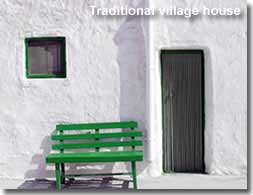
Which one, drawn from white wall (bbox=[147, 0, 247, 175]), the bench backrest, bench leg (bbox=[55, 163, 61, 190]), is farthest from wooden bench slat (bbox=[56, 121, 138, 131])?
bench leg (bbox=[55, 163, 61, 190])

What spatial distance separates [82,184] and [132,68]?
5.93ft

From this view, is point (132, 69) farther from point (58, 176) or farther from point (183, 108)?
point (58, 176)

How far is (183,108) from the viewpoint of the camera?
678 centimetres

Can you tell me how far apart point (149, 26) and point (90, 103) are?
1399 mm

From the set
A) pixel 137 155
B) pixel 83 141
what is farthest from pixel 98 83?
pixel 137 155

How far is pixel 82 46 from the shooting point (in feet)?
21.9

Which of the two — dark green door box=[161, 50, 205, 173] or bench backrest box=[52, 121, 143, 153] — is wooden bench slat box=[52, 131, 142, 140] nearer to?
bench backrest box=[52, 121, 143, 153]

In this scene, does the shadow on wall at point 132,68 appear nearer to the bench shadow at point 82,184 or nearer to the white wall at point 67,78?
the white wall at point 67,78

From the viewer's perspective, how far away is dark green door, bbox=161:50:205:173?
6762mm

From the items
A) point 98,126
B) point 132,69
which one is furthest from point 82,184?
point 132,69

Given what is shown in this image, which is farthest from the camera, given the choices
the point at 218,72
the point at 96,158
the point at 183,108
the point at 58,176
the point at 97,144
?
Answer: the point at 183,108

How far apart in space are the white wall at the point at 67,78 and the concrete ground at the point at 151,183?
24 cm

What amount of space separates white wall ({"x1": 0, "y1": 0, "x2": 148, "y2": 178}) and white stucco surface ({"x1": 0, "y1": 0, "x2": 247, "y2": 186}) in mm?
14

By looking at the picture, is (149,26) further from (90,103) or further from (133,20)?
(90,103)
